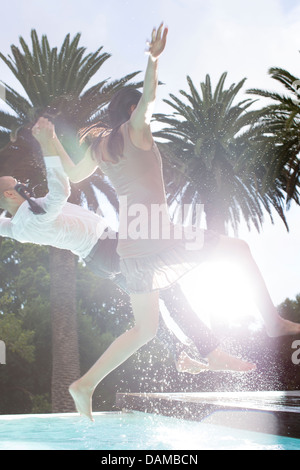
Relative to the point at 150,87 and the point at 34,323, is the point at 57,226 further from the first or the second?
the point at 34,323

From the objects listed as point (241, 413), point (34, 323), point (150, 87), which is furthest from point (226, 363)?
point (34, 323)

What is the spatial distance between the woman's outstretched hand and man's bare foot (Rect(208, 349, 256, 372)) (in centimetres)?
173

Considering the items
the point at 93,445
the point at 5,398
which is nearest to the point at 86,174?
the point at 93,445

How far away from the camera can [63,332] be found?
14.6 meters

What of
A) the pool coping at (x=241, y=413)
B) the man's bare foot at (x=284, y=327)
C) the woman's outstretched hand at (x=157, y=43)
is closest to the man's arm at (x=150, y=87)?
the woman's outstretched hand at (x=157, y=43)

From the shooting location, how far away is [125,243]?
264 centimetres

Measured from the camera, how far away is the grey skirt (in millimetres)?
2537

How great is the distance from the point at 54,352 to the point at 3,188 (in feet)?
39.2

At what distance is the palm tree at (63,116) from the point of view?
46.2 ft

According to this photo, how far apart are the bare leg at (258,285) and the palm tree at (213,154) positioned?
14423 mm

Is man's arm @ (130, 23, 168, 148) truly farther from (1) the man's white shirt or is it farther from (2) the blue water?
(2) the blue water

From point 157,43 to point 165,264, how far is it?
1.08 meters

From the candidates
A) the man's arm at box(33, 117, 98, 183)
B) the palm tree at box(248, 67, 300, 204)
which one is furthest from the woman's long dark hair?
the palm tree at box(248, 67, 300, 204)
